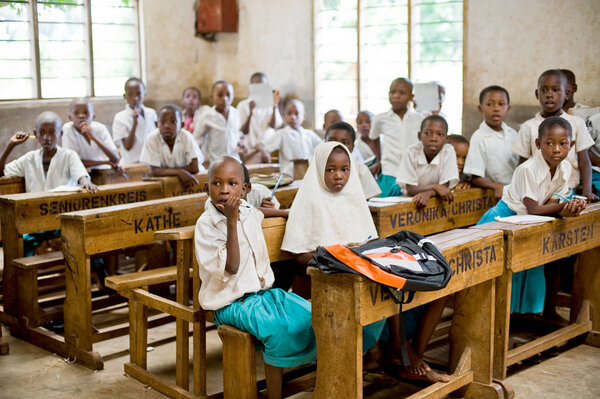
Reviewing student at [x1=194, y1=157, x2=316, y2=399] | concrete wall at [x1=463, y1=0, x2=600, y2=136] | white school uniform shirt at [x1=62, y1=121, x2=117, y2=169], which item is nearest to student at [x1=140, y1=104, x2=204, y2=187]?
white school uniform shirt at [x1=62, y1=121, x2=117, y2=169]

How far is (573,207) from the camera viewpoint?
4.13 m

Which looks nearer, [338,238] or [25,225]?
[338,238]

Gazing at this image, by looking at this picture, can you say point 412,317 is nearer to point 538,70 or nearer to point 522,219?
point 522,219

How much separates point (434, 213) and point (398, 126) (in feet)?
5.29

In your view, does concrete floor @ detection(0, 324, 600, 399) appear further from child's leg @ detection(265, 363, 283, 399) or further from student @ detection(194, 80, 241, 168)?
student @ detection(194, 80, 241, 168)

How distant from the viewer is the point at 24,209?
4.73 meters

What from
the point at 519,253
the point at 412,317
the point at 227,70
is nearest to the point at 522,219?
the point at 519,253

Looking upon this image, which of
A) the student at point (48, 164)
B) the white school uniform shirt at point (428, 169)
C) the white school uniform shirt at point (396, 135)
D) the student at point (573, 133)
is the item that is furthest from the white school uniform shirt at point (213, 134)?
the student at point (573, 133)

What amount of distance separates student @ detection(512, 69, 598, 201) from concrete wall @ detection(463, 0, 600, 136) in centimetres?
197

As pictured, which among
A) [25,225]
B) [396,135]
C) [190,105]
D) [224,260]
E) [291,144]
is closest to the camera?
[224,260]

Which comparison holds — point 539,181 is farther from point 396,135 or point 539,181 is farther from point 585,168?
point 396,135

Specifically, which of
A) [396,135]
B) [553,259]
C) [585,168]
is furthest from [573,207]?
[396,135]

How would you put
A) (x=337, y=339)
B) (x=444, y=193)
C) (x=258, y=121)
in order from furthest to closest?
1. (x=258, y=121)
2. (x=444, y=193)
3. (x=337, y=339)

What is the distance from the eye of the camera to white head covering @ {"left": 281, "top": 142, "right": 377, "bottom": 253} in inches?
158
